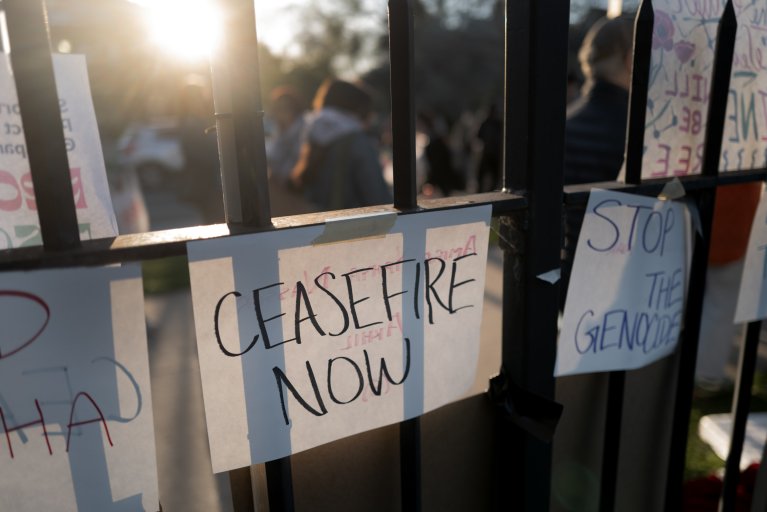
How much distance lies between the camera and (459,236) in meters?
1.01

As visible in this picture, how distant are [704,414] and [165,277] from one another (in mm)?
5097

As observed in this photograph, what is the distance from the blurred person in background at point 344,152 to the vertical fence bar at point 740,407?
2269 mm

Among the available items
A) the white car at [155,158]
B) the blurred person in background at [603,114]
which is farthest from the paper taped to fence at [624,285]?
the white car at [155,158]

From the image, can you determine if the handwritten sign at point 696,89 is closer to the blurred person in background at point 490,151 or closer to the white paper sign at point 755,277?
the white paper sign at point 755,277

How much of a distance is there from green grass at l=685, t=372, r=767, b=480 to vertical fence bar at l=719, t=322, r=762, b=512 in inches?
45.8

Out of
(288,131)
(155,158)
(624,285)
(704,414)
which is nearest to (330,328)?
(624,285)

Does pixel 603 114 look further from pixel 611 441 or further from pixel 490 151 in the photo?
pixel 490 151

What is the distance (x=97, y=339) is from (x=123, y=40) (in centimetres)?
64

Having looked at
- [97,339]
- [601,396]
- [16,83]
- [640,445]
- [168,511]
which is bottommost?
[168,511]

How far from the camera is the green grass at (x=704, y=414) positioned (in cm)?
277

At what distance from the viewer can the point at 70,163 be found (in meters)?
0.79

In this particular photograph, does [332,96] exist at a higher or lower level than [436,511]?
higher

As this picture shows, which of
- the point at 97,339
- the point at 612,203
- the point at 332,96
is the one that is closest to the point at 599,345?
the point at 612,203

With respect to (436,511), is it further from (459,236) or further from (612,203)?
(612,203)
